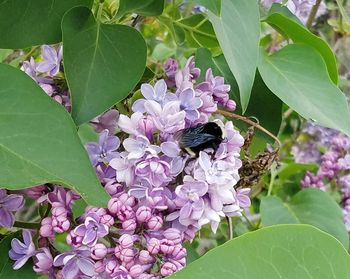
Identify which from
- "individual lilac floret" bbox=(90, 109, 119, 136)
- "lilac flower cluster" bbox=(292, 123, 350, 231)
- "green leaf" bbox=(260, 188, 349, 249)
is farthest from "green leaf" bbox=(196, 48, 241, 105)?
"lilac flower cluster" bbox=(292, 123, 350, 231)

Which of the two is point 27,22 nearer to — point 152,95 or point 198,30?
point 152,95

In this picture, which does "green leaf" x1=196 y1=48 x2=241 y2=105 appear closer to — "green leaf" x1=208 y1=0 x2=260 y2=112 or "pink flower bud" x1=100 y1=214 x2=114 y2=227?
"green leaf" x1=208 y1=0 x2=260 y2=112

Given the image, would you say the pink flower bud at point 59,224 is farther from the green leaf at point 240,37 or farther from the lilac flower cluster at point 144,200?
the green leaf at point 240,37

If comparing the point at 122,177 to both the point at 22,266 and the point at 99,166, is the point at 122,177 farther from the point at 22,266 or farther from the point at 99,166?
the point at 22,266

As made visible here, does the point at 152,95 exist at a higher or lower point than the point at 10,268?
higher

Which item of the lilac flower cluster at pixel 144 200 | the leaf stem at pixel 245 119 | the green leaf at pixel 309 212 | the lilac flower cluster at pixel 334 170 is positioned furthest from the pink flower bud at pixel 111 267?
the lilac flower cluster at pixel 334 170

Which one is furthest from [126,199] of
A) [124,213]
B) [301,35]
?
[301,35]

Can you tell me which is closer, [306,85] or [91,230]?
[91,230]

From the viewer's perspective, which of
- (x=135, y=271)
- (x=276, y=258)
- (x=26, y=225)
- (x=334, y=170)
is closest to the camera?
(x=276, y=258)
